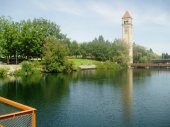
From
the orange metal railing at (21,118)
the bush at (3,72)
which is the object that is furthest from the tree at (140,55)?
the orange metal railing at (21,118)

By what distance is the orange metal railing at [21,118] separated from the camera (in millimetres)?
8445

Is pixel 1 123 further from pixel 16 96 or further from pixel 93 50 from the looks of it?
pixel 93 50

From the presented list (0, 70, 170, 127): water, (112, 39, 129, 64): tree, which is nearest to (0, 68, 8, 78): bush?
(0, 70, 170, 127): water

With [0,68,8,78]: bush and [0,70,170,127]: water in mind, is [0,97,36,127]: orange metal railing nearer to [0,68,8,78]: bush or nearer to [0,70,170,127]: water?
[0,70,170,127]: water

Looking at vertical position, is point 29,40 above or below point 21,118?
above

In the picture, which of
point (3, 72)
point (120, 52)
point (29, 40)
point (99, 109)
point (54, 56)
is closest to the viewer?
point (99, 109)

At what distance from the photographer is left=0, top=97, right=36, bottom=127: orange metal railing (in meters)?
8.45

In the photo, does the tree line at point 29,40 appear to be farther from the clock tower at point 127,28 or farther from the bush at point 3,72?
the clock tower at point 127,28

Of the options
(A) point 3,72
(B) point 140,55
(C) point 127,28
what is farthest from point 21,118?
(C) point 127,28

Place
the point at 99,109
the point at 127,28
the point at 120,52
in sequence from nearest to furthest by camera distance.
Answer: the point at 99,109 → the point at 120,52 → the point at 127,28

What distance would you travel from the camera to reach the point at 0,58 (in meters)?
91.6

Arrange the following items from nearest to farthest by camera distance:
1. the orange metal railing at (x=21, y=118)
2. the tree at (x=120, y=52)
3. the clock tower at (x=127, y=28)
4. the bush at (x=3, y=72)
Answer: the orange metal railing at (x=21, y=118)
the bush at (x=3, y=72)
the tree at (x=120, y=52)
the clock tower at (x=127, y=28)

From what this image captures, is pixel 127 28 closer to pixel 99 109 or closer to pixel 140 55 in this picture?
pixel 140 55

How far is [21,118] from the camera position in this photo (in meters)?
8.87
